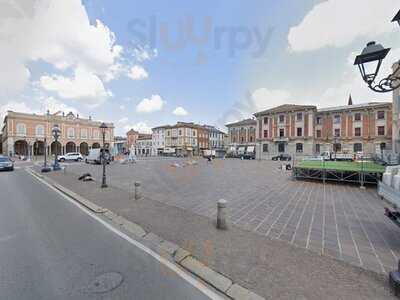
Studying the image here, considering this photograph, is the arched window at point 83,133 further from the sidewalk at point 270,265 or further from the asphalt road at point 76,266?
the sidewalk at point 270,265

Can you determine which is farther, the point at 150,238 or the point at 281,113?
the point at 281,113

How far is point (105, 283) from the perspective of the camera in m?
2.62

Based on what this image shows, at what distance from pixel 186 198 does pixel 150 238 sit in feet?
10.6

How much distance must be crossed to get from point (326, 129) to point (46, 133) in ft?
223

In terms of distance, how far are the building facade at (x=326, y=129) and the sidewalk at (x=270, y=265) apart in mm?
40245

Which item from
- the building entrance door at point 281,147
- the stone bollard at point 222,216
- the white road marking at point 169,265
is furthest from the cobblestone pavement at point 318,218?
the building entrance door at point 281,147

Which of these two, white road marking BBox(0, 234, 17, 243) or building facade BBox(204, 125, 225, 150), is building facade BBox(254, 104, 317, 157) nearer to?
building facade BBox(204, 125, 225, 150)

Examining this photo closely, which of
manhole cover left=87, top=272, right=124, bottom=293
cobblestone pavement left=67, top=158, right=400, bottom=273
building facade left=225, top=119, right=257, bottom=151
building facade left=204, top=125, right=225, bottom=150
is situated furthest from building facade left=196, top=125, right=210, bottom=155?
manhole cover left=87, top=272, right=124, bottom=293

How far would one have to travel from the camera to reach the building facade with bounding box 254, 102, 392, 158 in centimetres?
3728

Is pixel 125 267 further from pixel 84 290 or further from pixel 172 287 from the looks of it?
pixel 172 287

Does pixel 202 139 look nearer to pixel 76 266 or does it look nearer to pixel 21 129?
pixel 21 129

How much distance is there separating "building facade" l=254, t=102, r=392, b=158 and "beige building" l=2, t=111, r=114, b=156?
4747cm

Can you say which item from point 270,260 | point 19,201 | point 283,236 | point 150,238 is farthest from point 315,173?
point 19,201

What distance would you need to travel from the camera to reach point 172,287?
2.59 m
